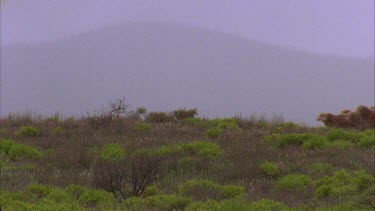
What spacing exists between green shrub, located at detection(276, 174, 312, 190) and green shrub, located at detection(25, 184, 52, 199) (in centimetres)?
438

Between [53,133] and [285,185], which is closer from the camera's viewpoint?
[285,185]

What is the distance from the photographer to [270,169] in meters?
13.2

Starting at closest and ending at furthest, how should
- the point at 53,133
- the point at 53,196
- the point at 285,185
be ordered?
the point at 53,196 → the point at 285,185 → the point at 53,133

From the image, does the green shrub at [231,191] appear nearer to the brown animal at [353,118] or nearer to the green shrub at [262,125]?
the green shrub at [262,125]

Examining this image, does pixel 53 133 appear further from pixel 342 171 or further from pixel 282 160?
A: pixel 342 171

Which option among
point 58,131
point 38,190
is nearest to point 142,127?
point 58,131

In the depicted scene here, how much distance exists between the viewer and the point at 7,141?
1500 cm

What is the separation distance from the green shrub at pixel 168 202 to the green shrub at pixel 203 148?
15.2ft

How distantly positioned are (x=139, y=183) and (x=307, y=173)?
397 cm

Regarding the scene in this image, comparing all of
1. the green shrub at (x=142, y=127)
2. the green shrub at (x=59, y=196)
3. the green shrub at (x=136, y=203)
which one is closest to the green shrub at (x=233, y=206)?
the green shrub at (x=136, y=203)

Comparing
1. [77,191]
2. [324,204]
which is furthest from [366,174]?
[77,191]

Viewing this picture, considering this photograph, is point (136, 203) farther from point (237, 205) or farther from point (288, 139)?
point (288, 139)

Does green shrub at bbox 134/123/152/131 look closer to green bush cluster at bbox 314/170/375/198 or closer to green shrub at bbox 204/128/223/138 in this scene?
green shrub at bbox 204/128/223/138

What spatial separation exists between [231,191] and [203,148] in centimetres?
409
